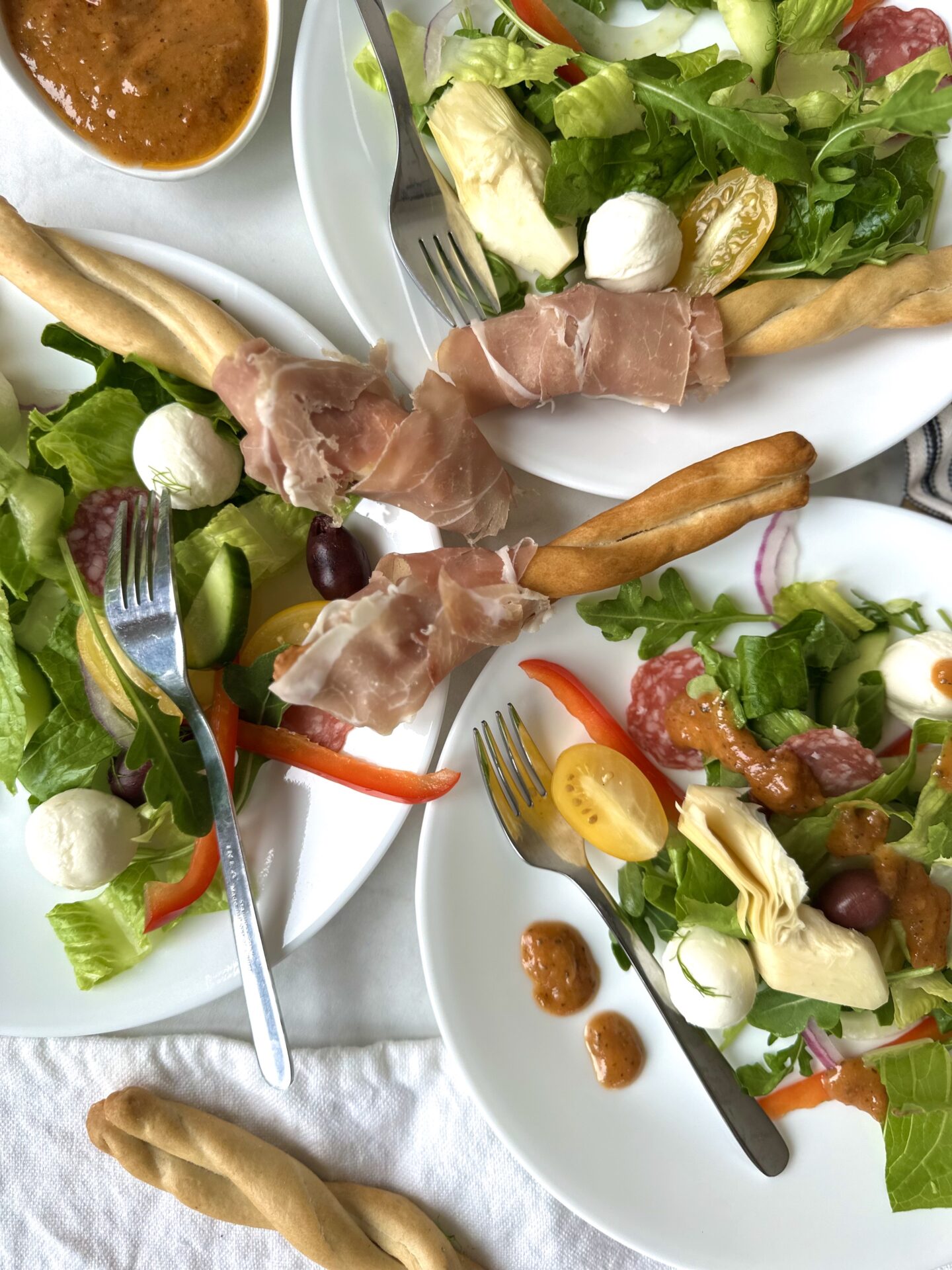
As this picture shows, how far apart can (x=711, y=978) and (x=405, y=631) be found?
77 centimetres

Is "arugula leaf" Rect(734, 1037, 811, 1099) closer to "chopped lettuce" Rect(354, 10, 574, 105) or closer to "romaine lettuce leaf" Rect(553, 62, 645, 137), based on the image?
"romaine lettuce leaf" Rect(553, 62, 645, 137)

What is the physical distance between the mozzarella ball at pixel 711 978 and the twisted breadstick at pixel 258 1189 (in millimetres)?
700

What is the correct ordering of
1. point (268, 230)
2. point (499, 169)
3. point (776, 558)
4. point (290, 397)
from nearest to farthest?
point (290, 397) → point (499, 169) → point (776, 558) → point (268, 230)

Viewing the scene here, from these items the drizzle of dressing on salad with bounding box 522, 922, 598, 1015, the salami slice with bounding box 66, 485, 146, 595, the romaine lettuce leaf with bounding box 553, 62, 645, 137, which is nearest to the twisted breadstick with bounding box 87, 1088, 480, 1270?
the drizzle of dressing on salad with bounding box 522, 922, 598, 1015

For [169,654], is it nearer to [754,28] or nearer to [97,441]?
[97,441]

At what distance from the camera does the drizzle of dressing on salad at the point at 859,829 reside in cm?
147

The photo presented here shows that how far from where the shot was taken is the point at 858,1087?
1.55 m

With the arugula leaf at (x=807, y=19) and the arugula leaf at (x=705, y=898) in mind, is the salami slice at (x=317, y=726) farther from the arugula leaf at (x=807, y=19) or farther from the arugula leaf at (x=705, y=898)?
the arugula leaf at (x=807, y=19)

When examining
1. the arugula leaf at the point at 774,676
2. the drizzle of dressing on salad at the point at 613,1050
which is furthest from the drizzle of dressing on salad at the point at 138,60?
the drizzle of dressing on salad at the point at 613,1050

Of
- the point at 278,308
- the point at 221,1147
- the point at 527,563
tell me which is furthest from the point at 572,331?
the point at 221,1147

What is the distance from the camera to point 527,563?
146cm

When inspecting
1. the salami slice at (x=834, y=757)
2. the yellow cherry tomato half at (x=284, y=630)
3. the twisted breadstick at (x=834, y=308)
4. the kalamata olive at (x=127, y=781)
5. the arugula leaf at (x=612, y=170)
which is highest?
the arugula leaf at (x=612, y=170)

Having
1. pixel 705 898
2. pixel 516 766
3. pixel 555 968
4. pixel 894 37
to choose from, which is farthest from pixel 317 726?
pixel 894 37

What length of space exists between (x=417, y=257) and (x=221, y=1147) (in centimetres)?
165
